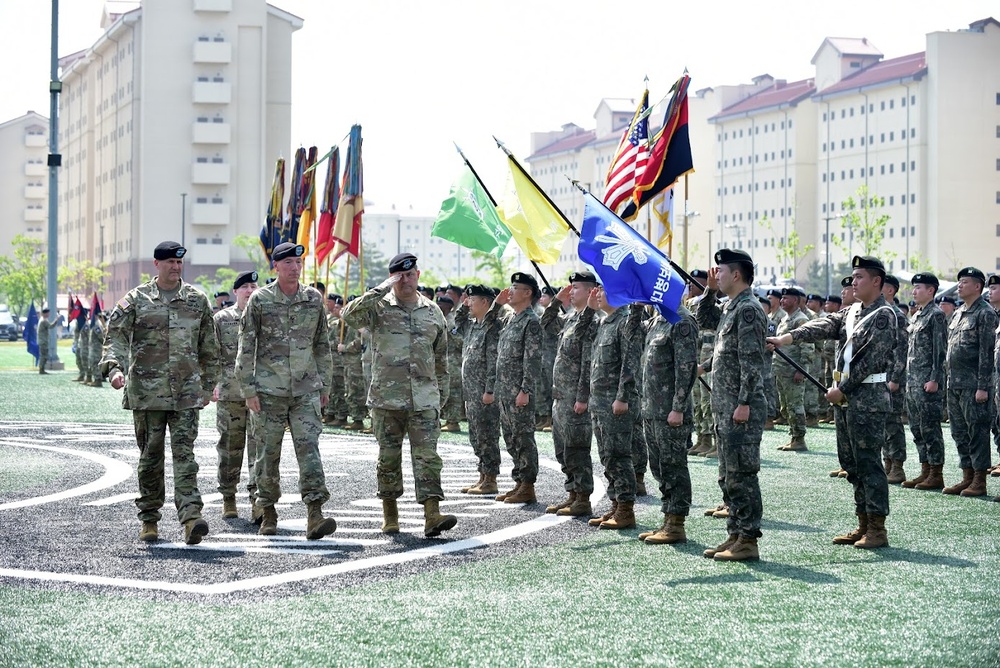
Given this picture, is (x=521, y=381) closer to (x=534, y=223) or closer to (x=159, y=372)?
(x=534, y=223)

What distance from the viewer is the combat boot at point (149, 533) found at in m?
10.3

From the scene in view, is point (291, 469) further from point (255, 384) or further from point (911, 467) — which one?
point (911, 467)

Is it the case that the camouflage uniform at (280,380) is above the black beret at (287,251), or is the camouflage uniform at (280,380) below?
below

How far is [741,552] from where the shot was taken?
945cm

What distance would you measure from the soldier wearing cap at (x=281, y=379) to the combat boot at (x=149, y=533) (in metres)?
0.84

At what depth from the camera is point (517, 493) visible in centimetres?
1287

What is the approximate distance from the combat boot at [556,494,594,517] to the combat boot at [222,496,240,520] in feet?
9.47

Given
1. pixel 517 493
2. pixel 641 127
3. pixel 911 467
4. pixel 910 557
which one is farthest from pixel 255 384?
pixel 911 467

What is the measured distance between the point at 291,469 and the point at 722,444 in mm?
6903

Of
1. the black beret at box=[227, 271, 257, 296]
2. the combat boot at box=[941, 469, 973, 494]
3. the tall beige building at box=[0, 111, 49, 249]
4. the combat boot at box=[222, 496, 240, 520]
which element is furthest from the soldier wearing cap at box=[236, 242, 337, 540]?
the tall beige building at box=[0, 111, 49, 249]

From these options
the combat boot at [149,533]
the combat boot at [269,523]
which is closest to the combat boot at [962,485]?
the combat boot at [269,523]

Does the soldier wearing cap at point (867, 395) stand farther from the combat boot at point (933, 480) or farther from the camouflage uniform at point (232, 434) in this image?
the camouflage uniform at point (232, 434)

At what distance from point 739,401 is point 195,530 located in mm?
4194

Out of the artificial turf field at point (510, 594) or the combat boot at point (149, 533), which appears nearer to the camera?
the artificial turf field at point (510, 594)
